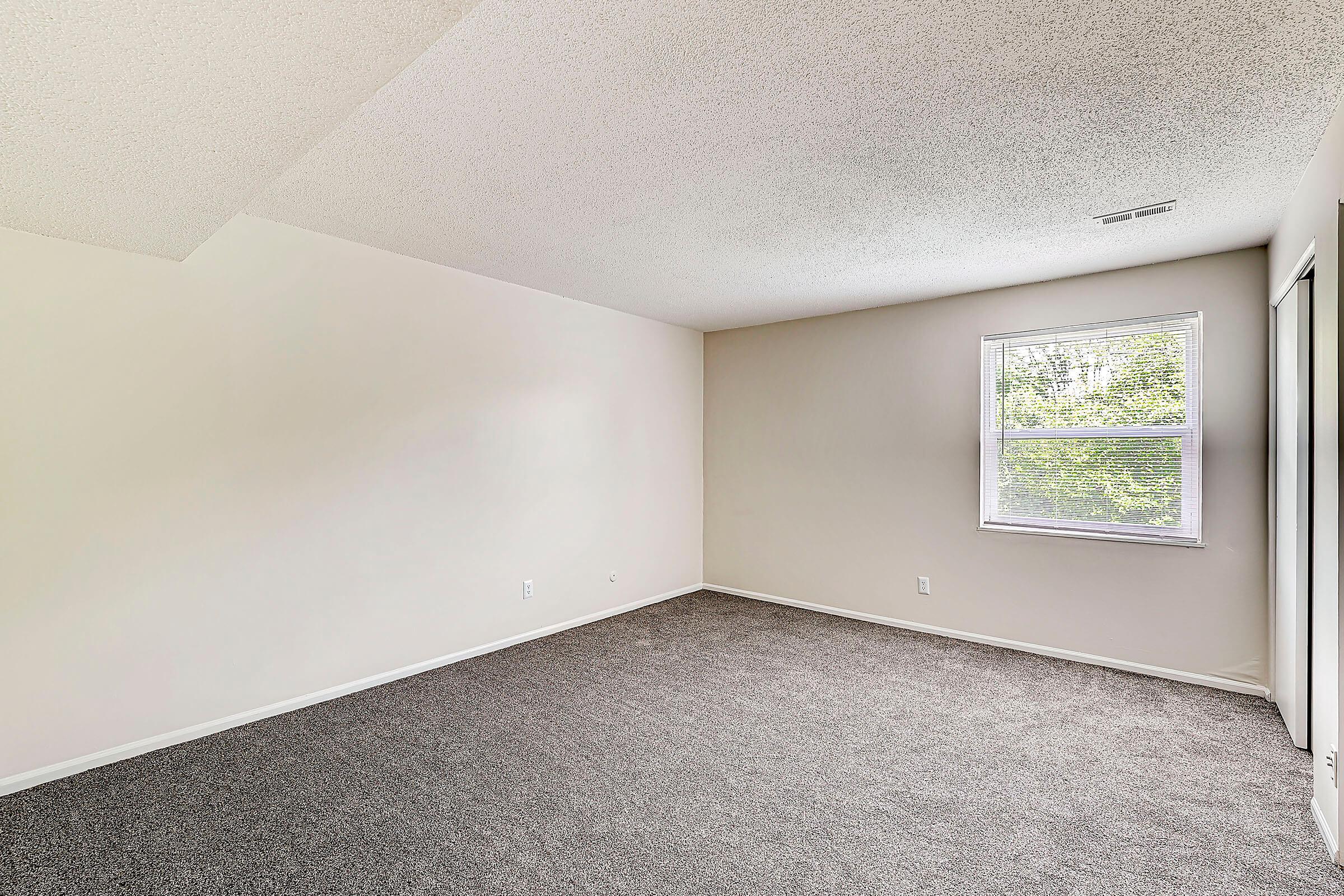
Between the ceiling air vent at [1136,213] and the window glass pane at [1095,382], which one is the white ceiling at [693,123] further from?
the window glass pane at [1095,382]

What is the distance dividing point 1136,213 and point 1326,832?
8.11 ft

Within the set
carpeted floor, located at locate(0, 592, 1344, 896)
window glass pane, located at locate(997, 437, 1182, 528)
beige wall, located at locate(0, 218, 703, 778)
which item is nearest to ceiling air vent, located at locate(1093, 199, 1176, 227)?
window glass pane, located at locate(997, 437, 1182, 528)

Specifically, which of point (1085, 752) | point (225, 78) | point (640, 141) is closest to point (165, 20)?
point (225, 78)

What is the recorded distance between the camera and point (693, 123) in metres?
2.17

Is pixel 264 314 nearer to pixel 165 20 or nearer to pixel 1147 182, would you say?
pixel 165 20

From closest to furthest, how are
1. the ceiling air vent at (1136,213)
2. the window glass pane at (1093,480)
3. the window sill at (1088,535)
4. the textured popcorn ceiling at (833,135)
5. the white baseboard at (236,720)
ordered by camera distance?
the textured popcorn ceiling at (833,135) < the white baseboard at (236,720) < the ceiling air vent at (1136,213) < the window sill at (1088,535) < the window glass pane at (1093,480)

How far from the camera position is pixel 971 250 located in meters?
3.51

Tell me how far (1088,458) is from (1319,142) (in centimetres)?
211

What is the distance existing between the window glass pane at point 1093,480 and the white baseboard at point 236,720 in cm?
323

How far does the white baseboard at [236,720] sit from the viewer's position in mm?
2516

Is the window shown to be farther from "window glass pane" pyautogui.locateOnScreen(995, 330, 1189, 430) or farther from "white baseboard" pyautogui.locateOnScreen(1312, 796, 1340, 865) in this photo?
"white baseboard" pyautogui.locateOnScreen(1312, 796, 1340, 865)

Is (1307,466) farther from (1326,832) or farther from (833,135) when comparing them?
(833,135)

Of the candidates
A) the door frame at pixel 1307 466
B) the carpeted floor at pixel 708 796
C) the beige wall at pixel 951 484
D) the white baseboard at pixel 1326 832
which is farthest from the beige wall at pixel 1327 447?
the beige wall at pixel 951 484

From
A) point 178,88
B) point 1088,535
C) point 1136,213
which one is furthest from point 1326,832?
point 178,88
